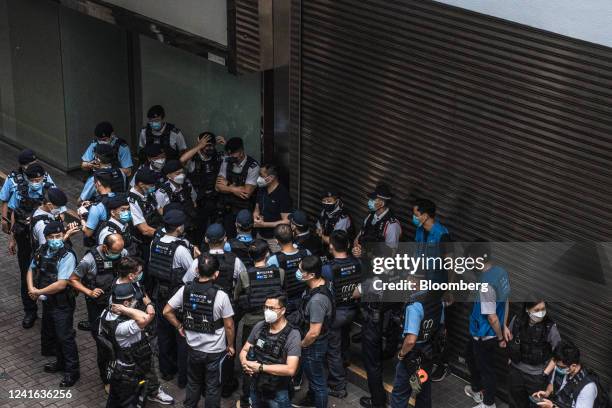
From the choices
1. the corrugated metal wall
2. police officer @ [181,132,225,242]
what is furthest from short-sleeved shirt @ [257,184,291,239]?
police officer @ [181,132,225,242]

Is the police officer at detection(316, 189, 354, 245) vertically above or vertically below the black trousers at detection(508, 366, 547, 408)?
above

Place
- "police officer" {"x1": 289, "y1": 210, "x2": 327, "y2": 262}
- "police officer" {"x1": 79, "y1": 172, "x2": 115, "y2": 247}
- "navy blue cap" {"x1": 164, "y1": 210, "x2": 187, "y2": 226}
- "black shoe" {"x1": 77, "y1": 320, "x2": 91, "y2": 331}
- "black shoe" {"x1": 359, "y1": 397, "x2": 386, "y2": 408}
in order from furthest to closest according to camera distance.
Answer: "black shoe" {"x1": 77, "y1": 320, "x2": 91, "y2": 331} → "police officer" {"x1": 79, "y1": 172, "x2": 115, "y2": 247} → "police officer" {"x1": 289, "y1": 210, "x2": 327, "y2": 262} → "black shoe" {"x1": 359, "y1": 397, "x2": 386, "y2": 408} → "navy blue cap" {"x1": 164, "y1": 210, "x2": 187, "y2": 226}

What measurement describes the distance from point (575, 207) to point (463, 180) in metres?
1.31

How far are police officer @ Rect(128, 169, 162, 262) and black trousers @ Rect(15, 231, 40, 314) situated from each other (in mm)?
1355

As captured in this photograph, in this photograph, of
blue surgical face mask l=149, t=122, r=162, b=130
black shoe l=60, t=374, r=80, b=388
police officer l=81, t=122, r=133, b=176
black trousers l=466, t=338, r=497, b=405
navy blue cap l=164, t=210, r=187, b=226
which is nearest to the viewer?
black trousers l=466, t=338, r=497, b=405

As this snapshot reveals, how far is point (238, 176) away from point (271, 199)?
0.71 metres

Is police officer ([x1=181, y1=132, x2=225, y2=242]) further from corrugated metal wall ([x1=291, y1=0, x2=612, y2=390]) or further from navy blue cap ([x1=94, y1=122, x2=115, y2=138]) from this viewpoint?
corrugated metal wall ([x1=291, y1=0, x2=612, y2=390])

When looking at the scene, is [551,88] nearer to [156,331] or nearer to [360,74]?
[360,74]

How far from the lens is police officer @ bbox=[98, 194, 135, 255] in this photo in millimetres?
10039

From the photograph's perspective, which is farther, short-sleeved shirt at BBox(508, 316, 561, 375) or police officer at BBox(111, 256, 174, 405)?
police officer at BBox(111, 256, 174, 405)

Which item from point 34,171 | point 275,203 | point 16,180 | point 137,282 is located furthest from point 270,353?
point 16,180

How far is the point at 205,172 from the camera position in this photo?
12.4 m

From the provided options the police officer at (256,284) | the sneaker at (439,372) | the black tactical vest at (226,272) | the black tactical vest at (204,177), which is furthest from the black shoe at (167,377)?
the black tactical vest at (204,177)

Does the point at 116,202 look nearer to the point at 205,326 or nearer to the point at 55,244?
the point at 55,244
